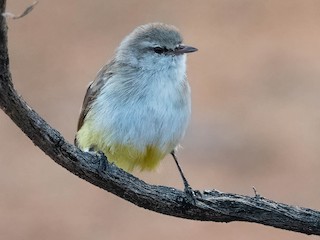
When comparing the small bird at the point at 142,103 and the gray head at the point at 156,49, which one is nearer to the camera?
the small bird at the point at 142,103

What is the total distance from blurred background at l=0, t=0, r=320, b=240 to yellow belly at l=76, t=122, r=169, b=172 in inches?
151

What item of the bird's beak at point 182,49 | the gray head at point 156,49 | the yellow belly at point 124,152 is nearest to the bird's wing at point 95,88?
the gray head at point 156,49

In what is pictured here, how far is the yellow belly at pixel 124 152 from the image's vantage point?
5617mm

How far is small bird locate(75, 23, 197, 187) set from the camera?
5.59m

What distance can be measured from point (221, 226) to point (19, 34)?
19.0ft

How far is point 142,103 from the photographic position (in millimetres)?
5641

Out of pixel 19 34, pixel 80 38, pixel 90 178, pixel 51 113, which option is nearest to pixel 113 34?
pixel 80 38

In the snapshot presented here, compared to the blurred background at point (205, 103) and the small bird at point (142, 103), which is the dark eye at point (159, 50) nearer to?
the small bird at point (142, 103)

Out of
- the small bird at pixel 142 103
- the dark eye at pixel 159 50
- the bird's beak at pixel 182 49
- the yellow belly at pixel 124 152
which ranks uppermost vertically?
the bird's beak at pixel 182 49

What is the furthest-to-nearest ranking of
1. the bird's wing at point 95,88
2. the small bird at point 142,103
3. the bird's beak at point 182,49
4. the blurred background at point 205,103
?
1. the blurred background at point 205,103
2. the bird's wing at point 95,88
3. the bird's beak at point 182,49
4. the small bird at point 142,103

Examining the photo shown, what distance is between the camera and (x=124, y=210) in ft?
35.4

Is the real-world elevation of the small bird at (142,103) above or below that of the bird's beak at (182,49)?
below

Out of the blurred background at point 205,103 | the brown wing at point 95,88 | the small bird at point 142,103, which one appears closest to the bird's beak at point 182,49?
the small bird at point 142,103

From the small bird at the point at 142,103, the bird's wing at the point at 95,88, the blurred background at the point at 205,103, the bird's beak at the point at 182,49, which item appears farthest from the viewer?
the blurred background at the point at 205,103
